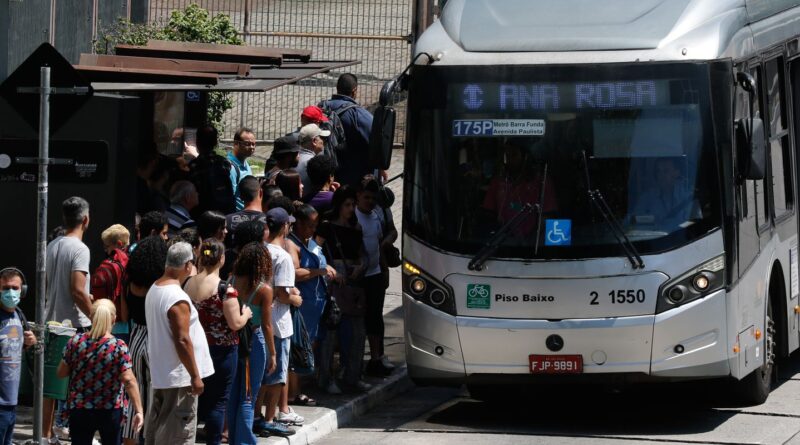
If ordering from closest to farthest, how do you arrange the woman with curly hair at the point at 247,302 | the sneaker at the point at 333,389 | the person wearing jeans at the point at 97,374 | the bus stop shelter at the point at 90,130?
the person wearing jeans at the point at 97,374
the bus stop shelter at the point at 90,130
the woman with curly hair at the point at 247,302
the sneaker at the point at 333,389

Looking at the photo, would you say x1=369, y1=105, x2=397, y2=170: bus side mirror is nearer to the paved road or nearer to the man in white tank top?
the paved road

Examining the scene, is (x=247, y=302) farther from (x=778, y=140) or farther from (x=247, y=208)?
(x=778, y=140)

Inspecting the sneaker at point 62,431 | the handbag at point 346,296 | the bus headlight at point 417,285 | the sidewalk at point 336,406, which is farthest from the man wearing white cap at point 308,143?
the sneaker at point 62,431

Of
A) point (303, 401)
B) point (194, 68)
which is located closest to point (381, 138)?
point (303, 401)

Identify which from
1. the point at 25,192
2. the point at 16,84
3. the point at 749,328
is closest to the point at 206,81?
the point at 25,192

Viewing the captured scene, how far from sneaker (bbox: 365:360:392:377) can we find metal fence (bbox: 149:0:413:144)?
10.1m

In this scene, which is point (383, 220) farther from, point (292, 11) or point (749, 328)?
point (292, 11)

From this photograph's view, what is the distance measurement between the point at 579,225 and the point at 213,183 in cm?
364

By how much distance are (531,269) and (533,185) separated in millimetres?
637

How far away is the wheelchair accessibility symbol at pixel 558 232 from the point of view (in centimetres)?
1079

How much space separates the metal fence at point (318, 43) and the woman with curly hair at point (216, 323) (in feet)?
45.4

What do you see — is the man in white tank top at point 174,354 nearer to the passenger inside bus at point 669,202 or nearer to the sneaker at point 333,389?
the sneaker at point 333,389

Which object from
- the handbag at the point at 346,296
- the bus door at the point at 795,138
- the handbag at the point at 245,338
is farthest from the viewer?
the bus door at the point at 795,138

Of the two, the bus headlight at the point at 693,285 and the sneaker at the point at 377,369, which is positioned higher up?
the bus headlight at the point at 693,285
